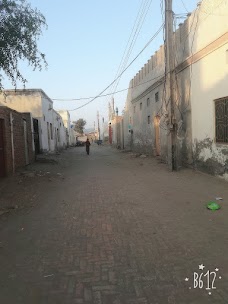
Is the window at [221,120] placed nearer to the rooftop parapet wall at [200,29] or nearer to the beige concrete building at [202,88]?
the beige concrete building at [202,88]

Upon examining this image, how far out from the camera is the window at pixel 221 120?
33.2 feet

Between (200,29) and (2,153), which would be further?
(200,29)

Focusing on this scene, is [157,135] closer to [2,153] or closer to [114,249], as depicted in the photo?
[2,153]

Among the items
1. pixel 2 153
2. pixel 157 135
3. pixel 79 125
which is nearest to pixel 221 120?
pixel 2 153

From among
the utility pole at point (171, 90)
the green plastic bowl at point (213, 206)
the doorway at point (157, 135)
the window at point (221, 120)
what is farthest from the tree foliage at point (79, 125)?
the green plastic bowl at point (213, 206)

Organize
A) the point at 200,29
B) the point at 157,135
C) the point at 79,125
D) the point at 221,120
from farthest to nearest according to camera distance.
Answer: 1. the point at 79,125
2. the point at 157,135
3. the point at 200,29
4. the point at 221,120

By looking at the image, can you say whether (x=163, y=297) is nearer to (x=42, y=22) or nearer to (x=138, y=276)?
(x=138, y=276)

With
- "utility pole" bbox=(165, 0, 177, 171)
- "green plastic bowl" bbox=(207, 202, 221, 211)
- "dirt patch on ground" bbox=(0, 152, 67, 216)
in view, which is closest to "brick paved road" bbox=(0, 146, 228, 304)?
"green plastic bowl" bbox=(207, 202, 221, 211)

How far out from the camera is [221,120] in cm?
1048

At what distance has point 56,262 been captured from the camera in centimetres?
436

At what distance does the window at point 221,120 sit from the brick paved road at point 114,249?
2234 millimetres

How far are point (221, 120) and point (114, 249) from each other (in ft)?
23.4

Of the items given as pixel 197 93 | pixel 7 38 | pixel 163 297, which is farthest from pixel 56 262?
pixel 197 93

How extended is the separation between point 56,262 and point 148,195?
4.80 m
